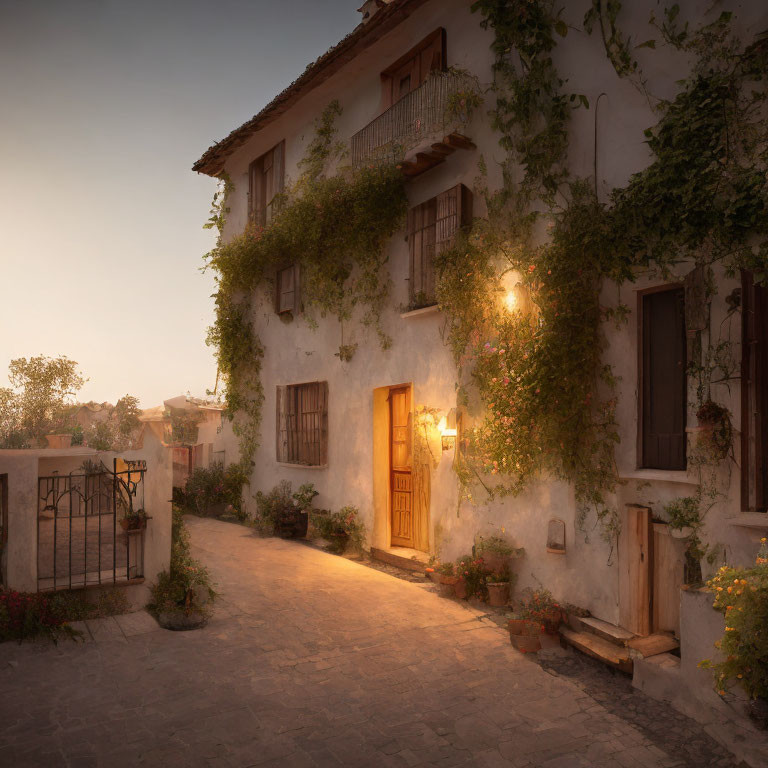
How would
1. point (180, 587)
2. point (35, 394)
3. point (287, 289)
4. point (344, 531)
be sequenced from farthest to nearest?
1. point (35, 394)
2. point (287, 289)
3. point (344, 531)
4. point (180, 587)

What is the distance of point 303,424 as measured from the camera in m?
11.2

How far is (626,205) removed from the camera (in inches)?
207

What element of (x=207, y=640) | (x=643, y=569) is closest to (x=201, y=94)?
(x=207, y=640)

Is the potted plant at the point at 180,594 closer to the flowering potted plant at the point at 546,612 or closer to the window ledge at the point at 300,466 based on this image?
the flowering potted plant at the point at 546,612

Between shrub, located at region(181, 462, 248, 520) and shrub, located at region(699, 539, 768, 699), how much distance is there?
10352mm

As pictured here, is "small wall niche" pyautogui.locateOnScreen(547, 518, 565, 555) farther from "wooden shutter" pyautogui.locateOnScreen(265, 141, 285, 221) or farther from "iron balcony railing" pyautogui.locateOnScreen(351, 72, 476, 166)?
"wooden shutter" pyautogui.locateOnScreen(265, 141, 285, 221)

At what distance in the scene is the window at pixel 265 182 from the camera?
1197 cm

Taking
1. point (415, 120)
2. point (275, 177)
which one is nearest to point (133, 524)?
point (415, 120)

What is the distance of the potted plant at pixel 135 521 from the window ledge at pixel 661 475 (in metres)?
4.87

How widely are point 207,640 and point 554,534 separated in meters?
3.64

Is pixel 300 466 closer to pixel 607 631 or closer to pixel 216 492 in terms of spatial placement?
pixel 216 492

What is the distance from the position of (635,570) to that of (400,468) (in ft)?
14.2

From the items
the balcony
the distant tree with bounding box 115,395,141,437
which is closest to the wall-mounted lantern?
the balcony

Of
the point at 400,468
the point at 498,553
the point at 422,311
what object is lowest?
the point at 498,553
